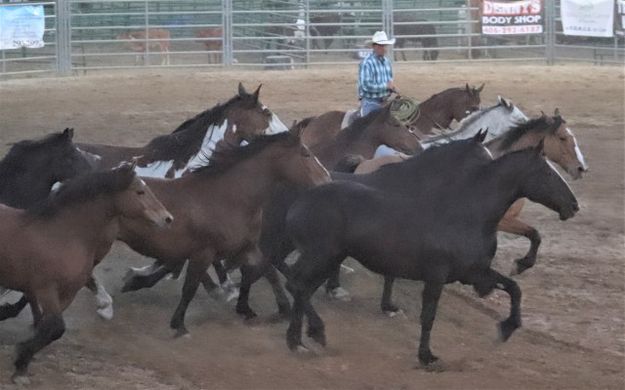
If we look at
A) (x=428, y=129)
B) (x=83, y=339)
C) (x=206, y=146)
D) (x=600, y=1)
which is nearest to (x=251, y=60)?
(x=600, y=1)

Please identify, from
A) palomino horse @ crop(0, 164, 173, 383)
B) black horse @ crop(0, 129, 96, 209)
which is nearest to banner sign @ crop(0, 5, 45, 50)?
black horse @ crop(0, 129, 96, 209)

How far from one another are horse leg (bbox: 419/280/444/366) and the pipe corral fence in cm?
1513

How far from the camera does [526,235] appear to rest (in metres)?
9.78

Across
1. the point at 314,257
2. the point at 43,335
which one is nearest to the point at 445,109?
the point at 314,257

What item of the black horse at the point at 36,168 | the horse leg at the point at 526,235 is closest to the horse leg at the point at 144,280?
the black horse at the point at 36,168

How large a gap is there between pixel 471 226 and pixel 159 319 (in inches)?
95.2

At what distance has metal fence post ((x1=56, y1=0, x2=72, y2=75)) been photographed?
22.3 metres

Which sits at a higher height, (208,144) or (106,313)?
(208,144)

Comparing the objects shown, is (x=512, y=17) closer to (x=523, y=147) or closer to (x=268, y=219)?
(x=523, y=147)

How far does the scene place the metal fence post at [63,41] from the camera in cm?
2227

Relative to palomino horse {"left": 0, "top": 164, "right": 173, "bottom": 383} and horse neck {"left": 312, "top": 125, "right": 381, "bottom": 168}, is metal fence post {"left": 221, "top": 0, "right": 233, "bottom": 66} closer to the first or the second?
horse neck {"left": 312, "top": 125, "right": 381, "bottom": 168}

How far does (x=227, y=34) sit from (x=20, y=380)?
1675 centimetres

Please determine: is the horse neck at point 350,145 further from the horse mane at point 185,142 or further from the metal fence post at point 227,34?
the metal fence post at point 227,34

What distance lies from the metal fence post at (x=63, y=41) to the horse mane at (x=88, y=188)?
1565cm
